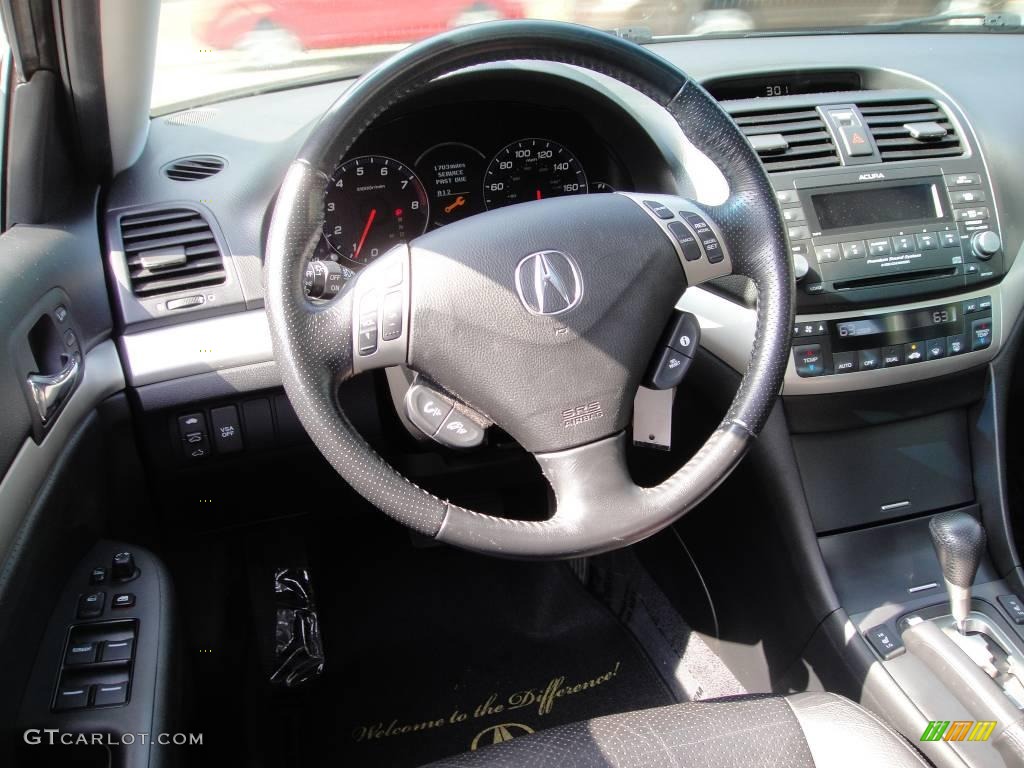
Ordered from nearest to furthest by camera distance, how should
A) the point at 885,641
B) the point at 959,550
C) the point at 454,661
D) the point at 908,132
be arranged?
the point at 959,550
the point at 885,641
the point at 908,132
the point at 454,661

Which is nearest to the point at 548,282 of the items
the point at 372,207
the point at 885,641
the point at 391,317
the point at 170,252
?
the point at 391,317

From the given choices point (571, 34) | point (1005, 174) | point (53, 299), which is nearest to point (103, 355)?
point (53, 299)

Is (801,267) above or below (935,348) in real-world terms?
above

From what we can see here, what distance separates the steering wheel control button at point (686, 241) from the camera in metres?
1.22

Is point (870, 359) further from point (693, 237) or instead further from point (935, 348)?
point (693, 237)

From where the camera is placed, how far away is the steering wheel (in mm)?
1037

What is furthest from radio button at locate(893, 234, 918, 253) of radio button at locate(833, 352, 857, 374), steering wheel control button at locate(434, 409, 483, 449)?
steering wheel control button at locate(434, 409, 483, 449)

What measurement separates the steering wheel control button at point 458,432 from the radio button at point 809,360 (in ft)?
2.30

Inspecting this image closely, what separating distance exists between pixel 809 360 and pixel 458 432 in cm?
75

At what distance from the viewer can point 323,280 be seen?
1188mm

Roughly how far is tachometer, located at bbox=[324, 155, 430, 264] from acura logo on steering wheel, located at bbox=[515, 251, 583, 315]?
1.85ft

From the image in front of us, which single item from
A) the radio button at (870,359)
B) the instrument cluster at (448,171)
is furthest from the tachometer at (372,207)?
the radio button at (870,359)

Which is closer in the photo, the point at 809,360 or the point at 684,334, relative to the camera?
the point at 684,334

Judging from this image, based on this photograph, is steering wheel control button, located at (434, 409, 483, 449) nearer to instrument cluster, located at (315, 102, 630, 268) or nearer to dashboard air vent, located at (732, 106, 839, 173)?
instrument cluster, located at (315, 102, 630, 268)
